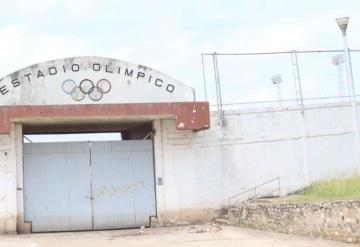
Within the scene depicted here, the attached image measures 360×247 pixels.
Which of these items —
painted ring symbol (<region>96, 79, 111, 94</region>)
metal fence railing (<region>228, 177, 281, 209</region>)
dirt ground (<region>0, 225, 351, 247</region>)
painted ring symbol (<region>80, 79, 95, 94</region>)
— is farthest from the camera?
metal fence railing (<region>228, 177, 281, 209</region>)

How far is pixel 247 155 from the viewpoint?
850 inches

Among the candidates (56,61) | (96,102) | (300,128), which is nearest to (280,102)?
(300,128)

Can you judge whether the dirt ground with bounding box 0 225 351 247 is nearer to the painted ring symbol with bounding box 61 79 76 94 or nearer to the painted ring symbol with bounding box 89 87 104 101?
the painted ring symbol with bounding box 89 87 104 101

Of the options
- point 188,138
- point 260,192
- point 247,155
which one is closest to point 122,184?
point 188,138

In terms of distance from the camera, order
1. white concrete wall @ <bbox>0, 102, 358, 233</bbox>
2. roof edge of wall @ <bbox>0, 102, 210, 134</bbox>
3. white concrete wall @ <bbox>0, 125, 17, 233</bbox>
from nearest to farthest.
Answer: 1. roof edge of wall @ <bbox>0, 102, 210, 134</bbox>
2. white concrete wall @ <bbox>0, 125, 17, 233</bbox>
3. white concrete wall @ <bbox>0, 102, 358, 233</bbox>

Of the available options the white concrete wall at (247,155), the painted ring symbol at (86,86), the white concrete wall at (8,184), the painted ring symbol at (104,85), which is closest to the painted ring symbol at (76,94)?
the painted ring symbol at (86,86)

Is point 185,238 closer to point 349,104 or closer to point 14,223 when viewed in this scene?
point 14,223

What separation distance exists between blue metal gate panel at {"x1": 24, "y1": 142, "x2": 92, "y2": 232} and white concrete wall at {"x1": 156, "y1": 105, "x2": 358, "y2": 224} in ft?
8.49

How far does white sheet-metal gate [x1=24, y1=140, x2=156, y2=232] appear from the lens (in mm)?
20750

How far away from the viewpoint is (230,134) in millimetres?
21484

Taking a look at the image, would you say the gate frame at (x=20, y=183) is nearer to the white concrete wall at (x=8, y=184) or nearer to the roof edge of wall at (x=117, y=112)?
the white concrete wall at (x=8, y=184)

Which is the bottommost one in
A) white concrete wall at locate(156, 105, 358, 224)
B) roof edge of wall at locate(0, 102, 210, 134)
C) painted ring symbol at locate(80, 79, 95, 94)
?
white concrete wall at locate(156, 105, 358, 224)

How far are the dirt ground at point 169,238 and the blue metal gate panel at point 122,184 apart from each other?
843 mm

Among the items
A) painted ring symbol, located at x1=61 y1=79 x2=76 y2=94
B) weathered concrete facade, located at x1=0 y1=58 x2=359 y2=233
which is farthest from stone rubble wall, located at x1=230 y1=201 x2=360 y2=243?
painted ring symbol, located at x1=61 y1=79 x2=76 y2=94
